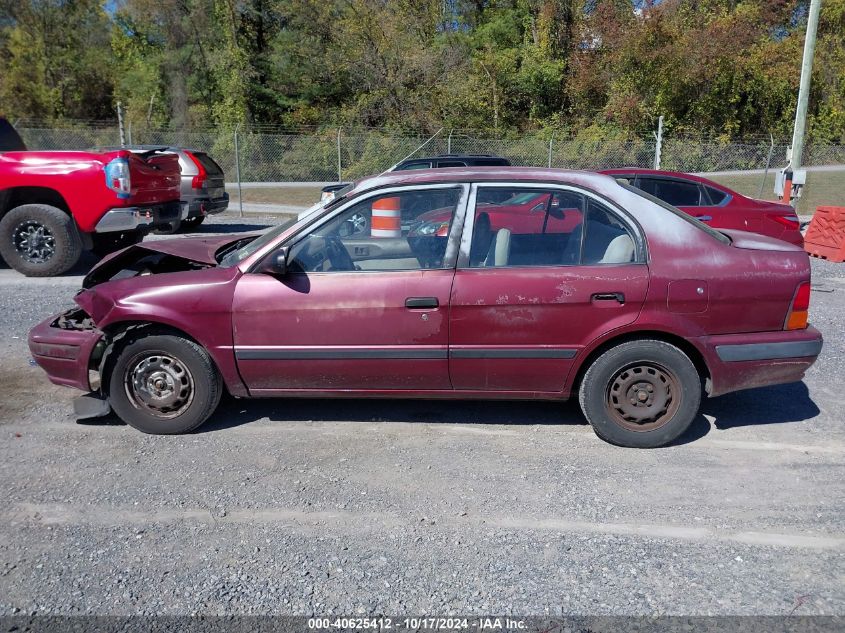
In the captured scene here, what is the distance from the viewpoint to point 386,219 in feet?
15.1

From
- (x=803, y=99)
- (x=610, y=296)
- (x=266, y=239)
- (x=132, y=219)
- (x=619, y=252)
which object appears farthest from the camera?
(x=803, y=99)

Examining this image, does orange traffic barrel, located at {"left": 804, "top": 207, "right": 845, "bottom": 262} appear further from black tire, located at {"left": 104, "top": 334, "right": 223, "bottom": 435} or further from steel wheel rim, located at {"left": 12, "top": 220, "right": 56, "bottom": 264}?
steel wheel rim, located at {"left": 12, "top": 220, "right": 56, "bottom": 264}

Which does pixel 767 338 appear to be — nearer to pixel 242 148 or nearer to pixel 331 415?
pixel 331 415

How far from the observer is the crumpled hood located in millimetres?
4922

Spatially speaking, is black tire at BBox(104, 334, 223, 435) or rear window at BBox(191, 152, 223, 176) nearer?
black tire at BBox(104, 334, 223, 435)

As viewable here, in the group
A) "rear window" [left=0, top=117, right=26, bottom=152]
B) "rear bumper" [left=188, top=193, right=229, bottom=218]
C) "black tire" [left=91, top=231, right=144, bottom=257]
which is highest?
"rear window" [left=0, top=117, right=26, bottom=152]

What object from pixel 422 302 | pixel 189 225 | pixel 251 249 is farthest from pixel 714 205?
pixel 189 225

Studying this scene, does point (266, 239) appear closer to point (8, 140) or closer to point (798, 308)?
point (798, 308)

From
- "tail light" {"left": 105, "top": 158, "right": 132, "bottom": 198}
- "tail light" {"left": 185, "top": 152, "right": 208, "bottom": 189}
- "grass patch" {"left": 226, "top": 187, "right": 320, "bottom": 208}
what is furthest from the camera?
"grass patch" {"left": 226, "top": 187, "right": 320, "bottom": 208}

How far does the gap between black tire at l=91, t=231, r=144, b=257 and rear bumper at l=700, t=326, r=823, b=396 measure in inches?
322

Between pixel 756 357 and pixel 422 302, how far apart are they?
201cm

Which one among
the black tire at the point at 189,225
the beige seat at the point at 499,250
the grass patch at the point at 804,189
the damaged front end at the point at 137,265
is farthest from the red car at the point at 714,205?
the grass patch at the point at 804,189

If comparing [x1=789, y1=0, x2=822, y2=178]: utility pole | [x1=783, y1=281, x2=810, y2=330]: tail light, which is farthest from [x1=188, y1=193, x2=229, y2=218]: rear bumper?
[x1=789, y1=0, x2=822, y2=178]: utility pole

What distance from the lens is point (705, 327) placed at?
4.34 meters
